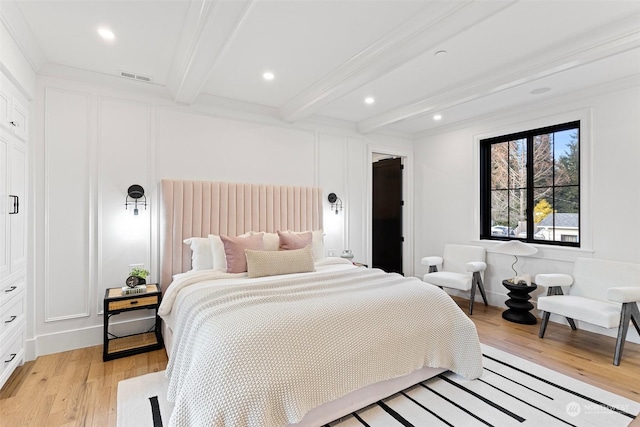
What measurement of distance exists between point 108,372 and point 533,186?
202 inches

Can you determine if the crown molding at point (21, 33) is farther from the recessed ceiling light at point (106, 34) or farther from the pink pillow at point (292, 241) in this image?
the pink pillow at point (292, 241)

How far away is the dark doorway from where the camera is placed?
217 inches

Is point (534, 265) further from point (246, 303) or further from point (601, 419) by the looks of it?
point (246, 303)

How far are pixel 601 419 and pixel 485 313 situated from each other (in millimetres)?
2122

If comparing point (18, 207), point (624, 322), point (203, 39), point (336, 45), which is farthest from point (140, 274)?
point (624, 322)

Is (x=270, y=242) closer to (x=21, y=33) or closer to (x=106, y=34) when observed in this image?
(x=106, y=34)

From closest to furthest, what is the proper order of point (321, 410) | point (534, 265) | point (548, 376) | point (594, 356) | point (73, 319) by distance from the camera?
point (321, 410) < point (548, 376) < point (594, 356) < point (73, 319) < point (534, 265)

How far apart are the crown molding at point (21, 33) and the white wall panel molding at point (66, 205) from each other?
304 millimetres

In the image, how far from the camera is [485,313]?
4.09m

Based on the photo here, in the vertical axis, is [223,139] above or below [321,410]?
above

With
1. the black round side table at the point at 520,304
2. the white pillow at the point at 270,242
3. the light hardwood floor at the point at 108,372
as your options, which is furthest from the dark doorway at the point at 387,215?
the white pillow at the point at 270,242

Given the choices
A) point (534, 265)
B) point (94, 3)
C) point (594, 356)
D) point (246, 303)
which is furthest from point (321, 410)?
point (534, 265)

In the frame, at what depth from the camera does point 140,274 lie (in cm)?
312

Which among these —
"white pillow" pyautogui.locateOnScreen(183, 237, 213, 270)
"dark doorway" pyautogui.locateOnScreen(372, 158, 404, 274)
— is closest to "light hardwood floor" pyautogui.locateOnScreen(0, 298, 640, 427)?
"white pillow" pyautogui.locateOnScreen(183, 237, 213, 270)
